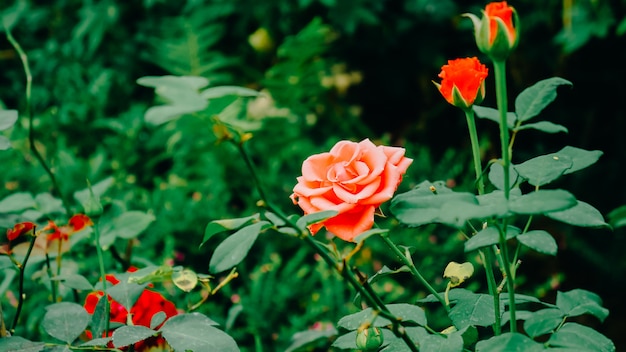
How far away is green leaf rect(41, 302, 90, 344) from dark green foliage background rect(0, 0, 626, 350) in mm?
831

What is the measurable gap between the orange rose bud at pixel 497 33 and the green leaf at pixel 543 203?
0.36 ft

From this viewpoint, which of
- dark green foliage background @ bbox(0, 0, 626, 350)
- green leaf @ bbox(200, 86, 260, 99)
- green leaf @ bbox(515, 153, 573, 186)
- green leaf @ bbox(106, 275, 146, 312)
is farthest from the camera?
dark green foliage background @ bbox(0, 0, 626, 350)

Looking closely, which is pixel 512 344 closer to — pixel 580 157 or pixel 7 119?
pixel 580 157

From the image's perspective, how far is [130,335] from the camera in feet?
1.71

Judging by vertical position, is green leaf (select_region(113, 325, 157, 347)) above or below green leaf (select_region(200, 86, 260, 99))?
below

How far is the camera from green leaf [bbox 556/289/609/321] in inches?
22.6

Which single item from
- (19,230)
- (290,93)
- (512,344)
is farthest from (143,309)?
(290,93)

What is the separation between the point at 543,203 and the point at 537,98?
185mm

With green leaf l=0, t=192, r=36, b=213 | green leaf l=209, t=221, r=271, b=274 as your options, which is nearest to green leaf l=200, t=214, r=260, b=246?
green leaf l=209, t=221, r=271, b=274

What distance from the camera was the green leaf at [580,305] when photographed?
0.58 m

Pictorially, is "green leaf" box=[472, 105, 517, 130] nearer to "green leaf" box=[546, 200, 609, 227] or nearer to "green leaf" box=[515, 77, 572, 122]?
"green leaf" box=[515, 77, 572, 122]

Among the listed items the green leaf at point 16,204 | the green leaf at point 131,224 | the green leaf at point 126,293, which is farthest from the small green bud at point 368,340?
the green leaf at point 16,204

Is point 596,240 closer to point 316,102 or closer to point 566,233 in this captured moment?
point 566,233

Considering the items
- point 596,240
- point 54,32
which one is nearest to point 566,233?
point 596,240
